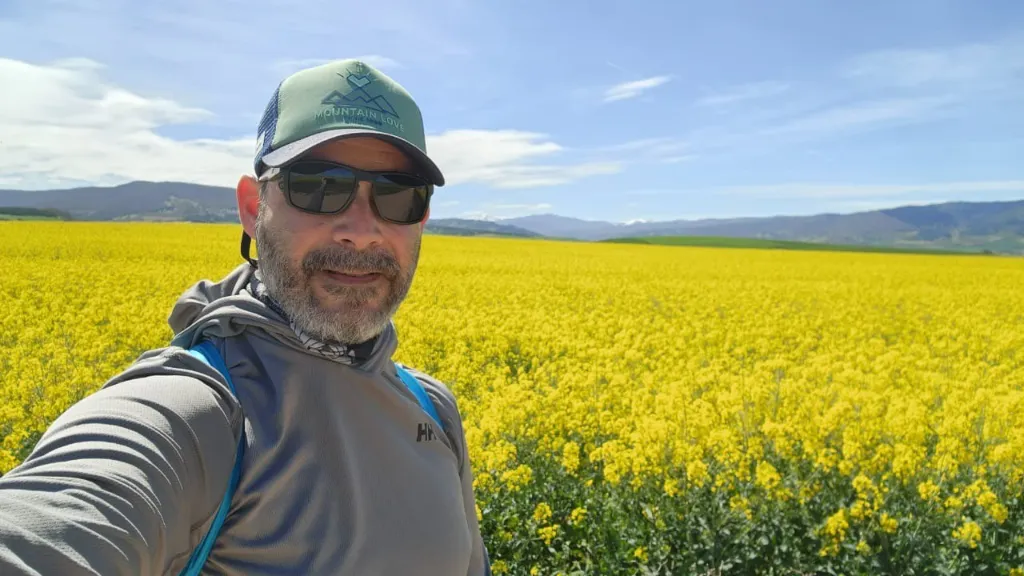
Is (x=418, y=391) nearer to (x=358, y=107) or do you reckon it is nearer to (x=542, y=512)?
(x=358, y=107)

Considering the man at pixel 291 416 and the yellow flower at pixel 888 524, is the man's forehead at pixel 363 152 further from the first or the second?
the yellow flower at pixel 888 524

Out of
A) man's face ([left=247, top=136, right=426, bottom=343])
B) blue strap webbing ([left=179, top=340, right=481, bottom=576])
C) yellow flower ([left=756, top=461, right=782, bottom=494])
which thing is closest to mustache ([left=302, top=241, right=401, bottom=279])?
man's face ([left=247, top=136, right=426, bottom=343])

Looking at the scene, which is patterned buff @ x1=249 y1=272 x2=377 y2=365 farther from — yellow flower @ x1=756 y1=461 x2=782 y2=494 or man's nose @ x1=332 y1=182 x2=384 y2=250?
yellow flower @ x1=756 y1=461 x2=782 y2=494

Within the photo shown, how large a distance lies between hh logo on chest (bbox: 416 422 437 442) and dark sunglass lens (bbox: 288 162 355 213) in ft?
1.61

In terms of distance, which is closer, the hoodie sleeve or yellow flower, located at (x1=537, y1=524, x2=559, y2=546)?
the hoodie sleeve

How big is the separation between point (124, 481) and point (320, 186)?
638 millimetres

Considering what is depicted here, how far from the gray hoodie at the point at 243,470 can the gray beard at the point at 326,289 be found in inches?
2.1

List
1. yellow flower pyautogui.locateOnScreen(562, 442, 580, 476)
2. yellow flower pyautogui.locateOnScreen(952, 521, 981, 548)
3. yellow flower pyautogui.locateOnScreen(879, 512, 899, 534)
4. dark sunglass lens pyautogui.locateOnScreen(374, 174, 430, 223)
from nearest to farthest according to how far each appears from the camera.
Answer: dark sunglass lens pyautogui.locateOnScreen(374, 174, 430, 223) → yellow flower pyautogui.locateOnScreen(952, 521, 981, 548) → yellow flower pyautogui.locateOnScreen(879, 512, 899, 534) → yellow flower pyautogui.locateOnScreen(562, 442, 580, 476)

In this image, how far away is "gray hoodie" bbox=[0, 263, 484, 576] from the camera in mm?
750

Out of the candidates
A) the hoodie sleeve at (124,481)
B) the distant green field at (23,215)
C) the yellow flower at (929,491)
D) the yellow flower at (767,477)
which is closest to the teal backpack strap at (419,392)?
the hoodie sleeve at (124,481)

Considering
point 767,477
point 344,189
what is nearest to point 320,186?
point 344,189

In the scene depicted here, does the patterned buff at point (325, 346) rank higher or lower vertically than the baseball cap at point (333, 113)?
lower

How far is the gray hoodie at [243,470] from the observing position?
750 millimetres

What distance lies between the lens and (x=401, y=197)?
134 centimetres
